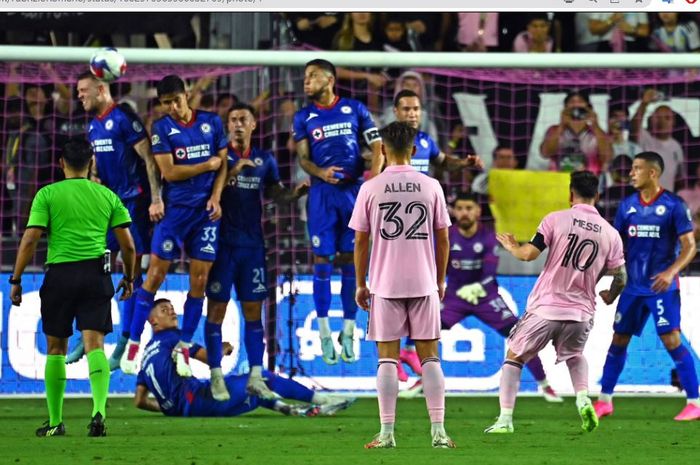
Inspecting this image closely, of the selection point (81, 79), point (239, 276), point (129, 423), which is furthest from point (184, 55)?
point (129, 423)

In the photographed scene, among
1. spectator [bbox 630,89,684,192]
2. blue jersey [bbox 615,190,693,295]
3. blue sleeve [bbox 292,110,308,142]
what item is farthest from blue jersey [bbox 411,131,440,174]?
spectator [bbox 630,89,684,192]

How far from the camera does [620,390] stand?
15289 mm

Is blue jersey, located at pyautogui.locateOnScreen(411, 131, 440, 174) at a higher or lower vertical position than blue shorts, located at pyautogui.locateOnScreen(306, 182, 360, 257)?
higher

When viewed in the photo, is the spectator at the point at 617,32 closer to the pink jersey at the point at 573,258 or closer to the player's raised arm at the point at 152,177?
the player's raised arm at the point at 152,177

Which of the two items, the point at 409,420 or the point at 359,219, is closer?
the point at 359,219

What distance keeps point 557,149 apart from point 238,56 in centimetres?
405

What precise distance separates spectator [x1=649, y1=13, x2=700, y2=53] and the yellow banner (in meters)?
3.03

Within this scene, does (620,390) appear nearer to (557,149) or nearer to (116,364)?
(557,149)

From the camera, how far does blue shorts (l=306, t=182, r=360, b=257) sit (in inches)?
516

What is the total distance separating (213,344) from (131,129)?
204cm

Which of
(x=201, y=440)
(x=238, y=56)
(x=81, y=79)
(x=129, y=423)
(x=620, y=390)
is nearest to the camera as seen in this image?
(x=201, y=440)

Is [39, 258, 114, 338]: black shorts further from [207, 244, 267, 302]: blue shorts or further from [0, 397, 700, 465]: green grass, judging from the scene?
[207, 244, 267, 302]: blue shorts

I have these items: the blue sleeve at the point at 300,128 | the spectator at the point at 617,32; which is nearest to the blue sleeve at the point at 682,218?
the blue sleeve at the point at 300,128

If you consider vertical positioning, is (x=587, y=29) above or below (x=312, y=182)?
above
